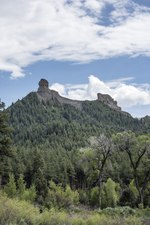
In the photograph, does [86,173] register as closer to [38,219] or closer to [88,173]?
[88,173]

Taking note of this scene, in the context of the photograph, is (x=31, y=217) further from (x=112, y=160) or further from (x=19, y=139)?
(x=19, y=139)

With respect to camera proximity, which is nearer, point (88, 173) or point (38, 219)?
point (38, 219)

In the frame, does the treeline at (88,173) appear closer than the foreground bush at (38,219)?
No

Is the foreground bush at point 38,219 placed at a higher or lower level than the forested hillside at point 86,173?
lower

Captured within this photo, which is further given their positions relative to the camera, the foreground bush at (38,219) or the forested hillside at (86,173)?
the forested hillside at (86,173)

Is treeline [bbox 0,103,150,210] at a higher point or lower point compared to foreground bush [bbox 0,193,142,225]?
higher

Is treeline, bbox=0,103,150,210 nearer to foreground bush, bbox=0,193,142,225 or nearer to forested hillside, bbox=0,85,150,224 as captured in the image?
forested hillside, bbox=0,85,150,224

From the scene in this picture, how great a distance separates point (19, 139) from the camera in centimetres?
17850

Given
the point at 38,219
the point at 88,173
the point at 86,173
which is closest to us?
the point at 38,219

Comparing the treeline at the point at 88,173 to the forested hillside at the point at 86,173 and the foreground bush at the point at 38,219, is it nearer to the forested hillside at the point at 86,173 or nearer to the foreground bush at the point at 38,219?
the forested hillside at the point at 86,173

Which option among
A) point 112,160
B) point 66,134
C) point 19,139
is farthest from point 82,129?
point 112,160

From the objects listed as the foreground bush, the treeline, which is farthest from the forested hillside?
the foreground bush

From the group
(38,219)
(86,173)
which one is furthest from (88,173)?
(38,219)

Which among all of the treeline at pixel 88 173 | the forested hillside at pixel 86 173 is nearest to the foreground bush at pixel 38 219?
the forested hillside at pixel 86 173
